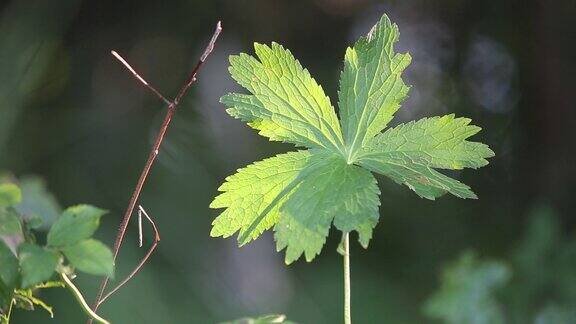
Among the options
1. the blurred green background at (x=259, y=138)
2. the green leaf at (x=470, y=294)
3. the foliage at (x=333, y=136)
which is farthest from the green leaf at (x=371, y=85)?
the blurred green background at (x=259, y=138)

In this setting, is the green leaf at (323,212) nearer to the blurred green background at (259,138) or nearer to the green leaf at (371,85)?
the green leaf at (371,85)

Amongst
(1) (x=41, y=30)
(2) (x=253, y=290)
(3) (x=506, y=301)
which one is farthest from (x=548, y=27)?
(1) (x=41, y=30)

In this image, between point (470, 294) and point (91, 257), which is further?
point (470, 294)

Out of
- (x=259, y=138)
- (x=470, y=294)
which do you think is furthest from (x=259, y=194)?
(x=259, y=138)

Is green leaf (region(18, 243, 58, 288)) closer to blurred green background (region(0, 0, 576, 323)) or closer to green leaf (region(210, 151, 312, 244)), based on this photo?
green leaf (region(210, 151, 312, 244))

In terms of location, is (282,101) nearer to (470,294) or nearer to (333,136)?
(333,136)
